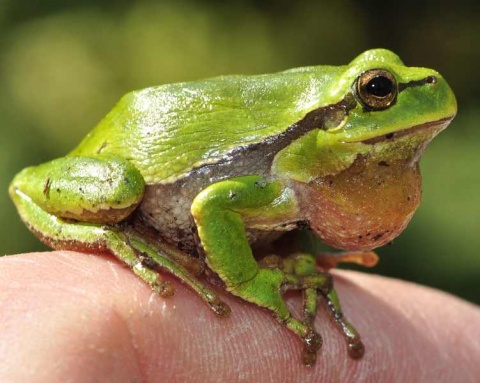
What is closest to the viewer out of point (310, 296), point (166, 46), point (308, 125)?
point (308, 125)

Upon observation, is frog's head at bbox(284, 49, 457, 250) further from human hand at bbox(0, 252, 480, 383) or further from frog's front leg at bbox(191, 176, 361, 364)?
human hand at bbox(0, 252, 480, 383)

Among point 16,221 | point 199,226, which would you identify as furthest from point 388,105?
point 16,221

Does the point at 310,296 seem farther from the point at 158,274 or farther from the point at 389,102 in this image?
the point at 389,102

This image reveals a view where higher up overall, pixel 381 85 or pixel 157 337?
pixel 381 85

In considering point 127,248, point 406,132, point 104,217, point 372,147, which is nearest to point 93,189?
Answer: point 104,217

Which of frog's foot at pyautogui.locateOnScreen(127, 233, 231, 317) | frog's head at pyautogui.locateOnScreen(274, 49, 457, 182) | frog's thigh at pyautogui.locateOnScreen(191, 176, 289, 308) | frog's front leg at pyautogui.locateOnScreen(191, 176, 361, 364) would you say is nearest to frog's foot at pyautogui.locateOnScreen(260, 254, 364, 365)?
frog's front leg at pyautogui.locateOnScreen(191, 176, 361, 364)

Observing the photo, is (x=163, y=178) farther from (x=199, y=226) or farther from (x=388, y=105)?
(x=388, y=105)
